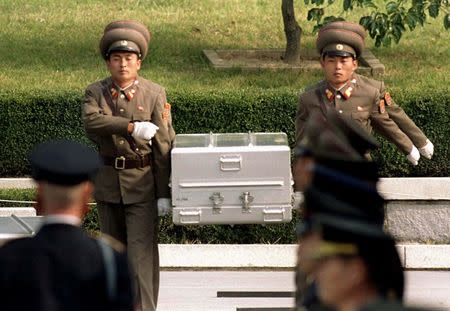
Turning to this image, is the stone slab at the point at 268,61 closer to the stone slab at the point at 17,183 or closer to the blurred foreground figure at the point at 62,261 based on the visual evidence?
the stone slab at the point at 17,183

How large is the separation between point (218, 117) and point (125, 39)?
4.33 metres

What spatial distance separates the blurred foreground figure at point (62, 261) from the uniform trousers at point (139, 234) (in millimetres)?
4034

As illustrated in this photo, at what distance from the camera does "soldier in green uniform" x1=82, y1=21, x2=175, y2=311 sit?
858cm

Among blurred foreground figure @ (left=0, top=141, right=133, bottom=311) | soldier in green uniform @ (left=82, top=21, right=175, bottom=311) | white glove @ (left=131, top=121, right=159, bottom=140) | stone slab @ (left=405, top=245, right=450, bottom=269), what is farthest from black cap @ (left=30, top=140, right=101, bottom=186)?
stone slab @ (left=405, top=245, right=450, bottom=269)

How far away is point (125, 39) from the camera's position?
8.58 metres

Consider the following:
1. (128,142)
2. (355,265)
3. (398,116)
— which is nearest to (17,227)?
(128,142)

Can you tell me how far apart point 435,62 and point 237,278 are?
7567mm

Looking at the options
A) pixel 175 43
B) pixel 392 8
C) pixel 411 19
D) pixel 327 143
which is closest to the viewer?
pixel 327 143

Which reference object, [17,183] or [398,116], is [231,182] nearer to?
[398,116]

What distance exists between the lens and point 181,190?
8594mm

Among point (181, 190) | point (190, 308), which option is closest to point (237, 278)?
point (190, 308)

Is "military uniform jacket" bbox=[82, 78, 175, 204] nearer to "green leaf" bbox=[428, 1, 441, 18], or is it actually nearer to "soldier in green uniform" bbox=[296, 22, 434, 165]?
"soldier in green uniform" bbox=[296, 22, 434, 165]

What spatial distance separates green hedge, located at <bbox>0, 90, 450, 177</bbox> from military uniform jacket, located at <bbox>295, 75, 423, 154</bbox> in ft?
13.1

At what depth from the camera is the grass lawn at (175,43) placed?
1592 centimetres
